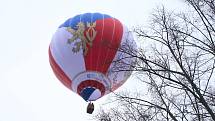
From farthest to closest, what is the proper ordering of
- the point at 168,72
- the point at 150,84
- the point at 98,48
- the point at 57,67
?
1. the point at 57,67
2. the point at 98,48
3. the point at 150,84
4. the point at 168,72

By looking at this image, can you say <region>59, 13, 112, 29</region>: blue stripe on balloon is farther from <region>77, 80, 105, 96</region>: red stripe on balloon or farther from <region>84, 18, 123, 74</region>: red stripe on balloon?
<region>77, 80, 105, 96</region>: red stripe on balloon

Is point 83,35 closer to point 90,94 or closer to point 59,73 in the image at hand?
point 59,73

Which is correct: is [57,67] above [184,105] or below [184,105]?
above

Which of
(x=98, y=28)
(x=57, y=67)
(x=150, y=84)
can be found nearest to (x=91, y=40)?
(x=98, y=28)

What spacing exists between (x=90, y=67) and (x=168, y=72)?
37.2ft

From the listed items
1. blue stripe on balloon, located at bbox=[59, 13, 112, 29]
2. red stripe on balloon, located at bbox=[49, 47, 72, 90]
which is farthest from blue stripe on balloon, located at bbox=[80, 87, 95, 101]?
blue stripe on balloon, located at bbox=[59, 13, 112, 29]

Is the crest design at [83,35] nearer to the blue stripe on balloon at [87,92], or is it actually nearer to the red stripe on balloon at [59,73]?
the red stripe on balloon at [59,73]

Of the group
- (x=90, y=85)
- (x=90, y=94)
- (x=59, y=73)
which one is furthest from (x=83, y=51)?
(x=90, y=94)

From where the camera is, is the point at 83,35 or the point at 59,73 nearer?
the point at 83,35

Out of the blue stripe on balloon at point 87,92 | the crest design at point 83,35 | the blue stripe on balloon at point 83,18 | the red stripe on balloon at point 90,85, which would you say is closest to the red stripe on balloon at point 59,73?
the red stripe on balloon at point 90,85

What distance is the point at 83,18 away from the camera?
886 inches

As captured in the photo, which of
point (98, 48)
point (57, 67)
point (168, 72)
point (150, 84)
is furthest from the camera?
point (57, 67)

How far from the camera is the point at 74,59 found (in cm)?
2170

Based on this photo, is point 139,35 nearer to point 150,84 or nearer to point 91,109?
point 150,84
